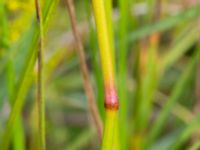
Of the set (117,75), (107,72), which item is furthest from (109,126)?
(117,75)

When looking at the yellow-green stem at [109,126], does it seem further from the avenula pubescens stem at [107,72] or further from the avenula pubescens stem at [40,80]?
the avenula pubescens stem at [40,80]

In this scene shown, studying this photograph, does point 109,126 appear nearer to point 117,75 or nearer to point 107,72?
point 107,72

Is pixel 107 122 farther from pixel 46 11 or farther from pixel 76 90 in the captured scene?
pixel 76 90

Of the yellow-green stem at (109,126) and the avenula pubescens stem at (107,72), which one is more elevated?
the avenula pubescens stem at (107,72)

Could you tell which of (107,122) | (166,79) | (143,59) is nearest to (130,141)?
(143,59)

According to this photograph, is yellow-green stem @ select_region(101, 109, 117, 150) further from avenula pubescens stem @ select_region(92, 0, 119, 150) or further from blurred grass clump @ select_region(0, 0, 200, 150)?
blurred grass clump @ select_region(0, 0, 200, 150)

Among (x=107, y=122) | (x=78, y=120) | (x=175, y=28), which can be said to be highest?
(x=107, y=122)

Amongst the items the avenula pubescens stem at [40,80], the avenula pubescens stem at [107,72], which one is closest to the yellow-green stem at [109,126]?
the avenula pubescens stem at [107,72]
